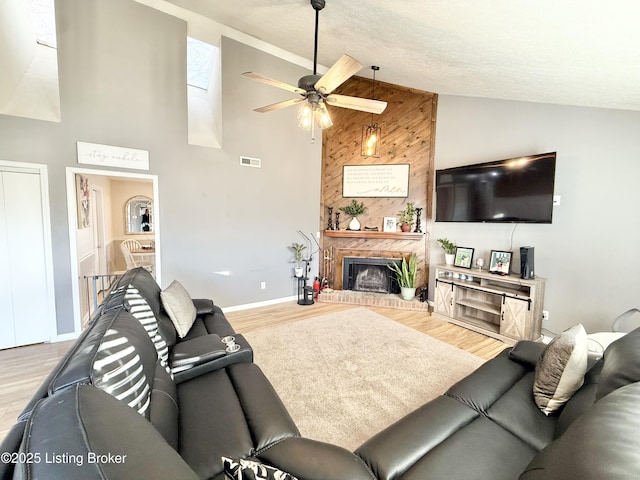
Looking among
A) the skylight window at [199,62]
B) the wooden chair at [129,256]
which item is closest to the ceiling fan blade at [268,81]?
the skylight window at [199,62]

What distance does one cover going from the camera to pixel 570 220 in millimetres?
3119

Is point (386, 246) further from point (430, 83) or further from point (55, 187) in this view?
point (55, 187)

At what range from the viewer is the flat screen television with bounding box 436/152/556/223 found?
3143 millimetres

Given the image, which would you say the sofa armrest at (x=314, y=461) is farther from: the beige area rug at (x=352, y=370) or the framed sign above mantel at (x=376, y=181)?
the framed sign above mantel at (x=376, y=181)

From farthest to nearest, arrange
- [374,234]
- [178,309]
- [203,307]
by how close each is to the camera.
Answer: [374,234] < [203,307] < [178,309]

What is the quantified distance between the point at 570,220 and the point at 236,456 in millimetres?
3914

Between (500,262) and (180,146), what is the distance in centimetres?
459

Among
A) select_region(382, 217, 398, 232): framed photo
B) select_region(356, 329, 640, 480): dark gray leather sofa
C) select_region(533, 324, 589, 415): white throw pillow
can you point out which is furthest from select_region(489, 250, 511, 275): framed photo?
select_region(533, 324, 589, 415): white throw pillow

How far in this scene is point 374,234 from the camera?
4848mm

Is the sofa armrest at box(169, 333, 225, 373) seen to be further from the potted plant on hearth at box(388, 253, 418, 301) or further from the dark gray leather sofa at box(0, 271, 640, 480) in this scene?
the potted plant on hearth at box(388, 253, 418, 301)

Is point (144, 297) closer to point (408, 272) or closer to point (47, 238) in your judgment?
point (47, 238)

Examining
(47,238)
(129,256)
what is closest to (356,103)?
(47,238)

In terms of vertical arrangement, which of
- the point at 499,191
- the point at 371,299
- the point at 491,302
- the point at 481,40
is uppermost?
the point at 481,40

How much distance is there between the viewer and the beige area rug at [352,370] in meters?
2.02
